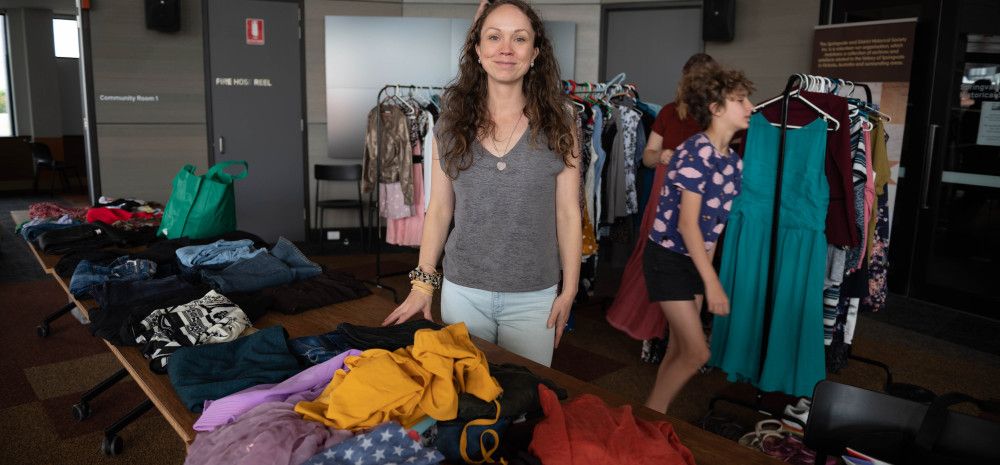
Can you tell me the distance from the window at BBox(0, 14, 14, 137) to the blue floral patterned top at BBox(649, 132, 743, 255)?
A: 1290cm

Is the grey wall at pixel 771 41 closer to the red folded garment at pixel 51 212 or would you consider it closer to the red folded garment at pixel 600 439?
the red folded garment at pixel 51 212

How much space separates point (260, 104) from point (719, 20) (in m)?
4.34

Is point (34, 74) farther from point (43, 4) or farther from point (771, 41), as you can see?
point (771, 41)

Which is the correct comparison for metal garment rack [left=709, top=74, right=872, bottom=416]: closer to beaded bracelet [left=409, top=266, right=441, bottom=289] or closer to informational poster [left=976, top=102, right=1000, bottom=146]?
beaded bracelet [left=409, top=266, right=441, bottom=289]

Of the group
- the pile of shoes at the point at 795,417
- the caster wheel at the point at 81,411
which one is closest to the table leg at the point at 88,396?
the caster wheel at the point at 81,411

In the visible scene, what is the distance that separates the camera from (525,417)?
4.66 ft

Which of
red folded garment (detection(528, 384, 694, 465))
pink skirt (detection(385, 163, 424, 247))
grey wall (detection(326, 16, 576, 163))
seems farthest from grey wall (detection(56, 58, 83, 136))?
red folded garment (detection(528, 384, 694, 465))

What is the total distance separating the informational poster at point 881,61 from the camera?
5.18m

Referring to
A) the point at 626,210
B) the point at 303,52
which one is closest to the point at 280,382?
the point at 626,210

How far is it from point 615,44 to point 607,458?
6.23 metres

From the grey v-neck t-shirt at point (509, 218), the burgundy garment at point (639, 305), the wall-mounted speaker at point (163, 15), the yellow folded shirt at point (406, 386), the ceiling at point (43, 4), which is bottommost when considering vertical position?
the burgundy garment at point (639, 305)

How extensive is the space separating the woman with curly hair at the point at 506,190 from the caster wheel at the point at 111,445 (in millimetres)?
1661

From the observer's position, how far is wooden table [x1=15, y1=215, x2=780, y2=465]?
1391 millimetres

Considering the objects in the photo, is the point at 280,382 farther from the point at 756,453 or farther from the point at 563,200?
the point at 756,453
